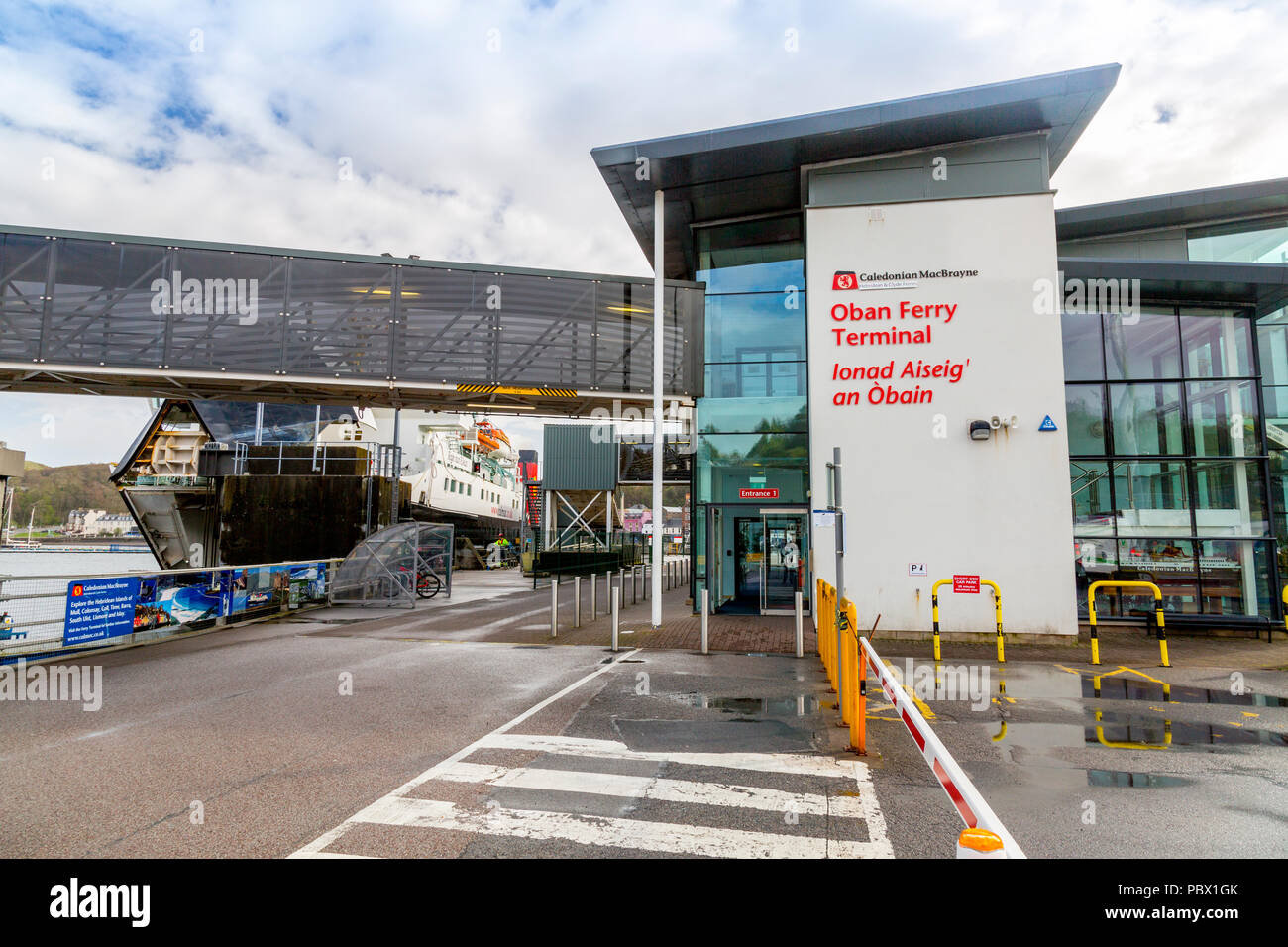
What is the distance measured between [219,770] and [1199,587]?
17480mm

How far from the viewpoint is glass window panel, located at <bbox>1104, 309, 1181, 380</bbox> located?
15.4m

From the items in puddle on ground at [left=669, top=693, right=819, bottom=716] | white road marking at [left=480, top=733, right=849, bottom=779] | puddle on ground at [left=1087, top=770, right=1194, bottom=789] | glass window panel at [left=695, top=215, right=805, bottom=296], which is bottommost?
puddle on ground at [left=669, top=693, right=819, bottom=716]

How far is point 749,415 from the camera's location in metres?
15.3

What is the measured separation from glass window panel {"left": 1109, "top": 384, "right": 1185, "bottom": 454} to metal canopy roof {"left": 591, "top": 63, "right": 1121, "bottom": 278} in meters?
5.32

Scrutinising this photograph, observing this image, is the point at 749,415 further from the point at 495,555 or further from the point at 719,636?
the point at 495,555

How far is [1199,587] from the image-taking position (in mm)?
14406

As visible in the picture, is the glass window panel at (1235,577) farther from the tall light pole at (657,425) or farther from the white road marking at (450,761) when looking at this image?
the white road marking at (450,761)

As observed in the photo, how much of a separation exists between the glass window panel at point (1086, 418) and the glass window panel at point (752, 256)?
263 inches

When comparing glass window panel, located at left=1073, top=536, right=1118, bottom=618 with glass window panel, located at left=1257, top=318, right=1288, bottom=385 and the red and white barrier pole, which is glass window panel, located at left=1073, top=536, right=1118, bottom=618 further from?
the red and white barrier pole

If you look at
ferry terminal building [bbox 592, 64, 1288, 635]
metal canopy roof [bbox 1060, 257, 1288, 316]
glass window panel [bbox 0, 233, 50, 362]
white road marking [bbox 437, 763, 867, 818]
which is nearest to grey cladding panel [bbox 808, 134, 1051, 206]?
ferry terminal building [bbox 592, 64, 1288, 635]

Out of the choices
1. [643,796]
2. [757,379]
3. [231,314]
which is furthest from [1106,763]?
[231,314]
